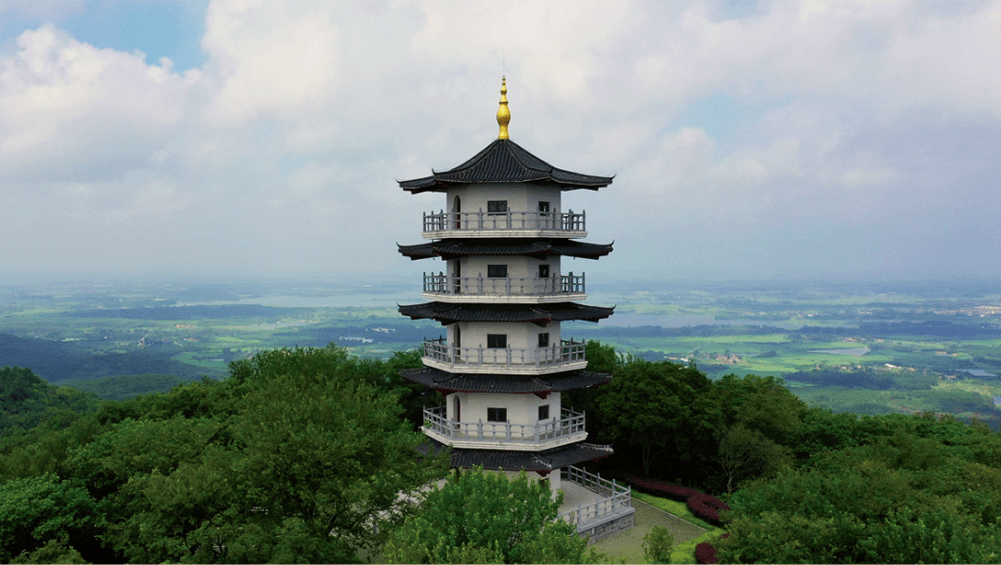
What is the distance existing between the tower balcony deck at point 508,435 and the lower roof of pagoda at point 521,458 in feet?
0.81

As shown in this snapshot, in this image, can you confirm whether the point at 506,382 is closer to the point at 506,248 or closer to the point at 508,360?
the point at 508,360

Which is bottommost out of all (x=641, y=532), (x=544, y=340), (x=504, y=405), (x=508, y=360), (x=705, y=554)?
(x=641, y=532)

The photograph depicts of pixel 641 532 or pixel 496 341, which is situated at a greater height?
pixel 496 341

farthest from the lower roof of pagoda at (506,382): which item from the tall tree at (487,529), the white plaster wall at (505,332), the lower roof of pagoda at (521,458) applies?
the tall tree at (487,529)

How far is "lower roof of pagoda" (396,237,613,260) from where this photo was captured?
28.6 metres

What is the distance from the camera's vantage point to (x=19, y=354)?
189m

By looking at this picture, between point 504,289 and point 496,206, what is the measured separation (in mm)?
3859

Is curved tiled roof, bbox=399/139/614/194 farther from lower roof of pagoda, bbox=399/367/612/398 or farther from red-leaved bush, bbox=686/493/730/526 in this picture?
red-leaved bush, bbox=686/493/730/526

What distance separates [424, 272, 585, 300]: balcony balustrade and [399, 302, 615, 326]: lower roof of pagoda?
611mm

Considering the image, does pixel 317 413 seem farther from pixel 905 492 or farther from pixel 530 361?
pixel 905 492

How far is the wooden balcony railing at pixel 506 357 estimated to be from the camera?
96.5 feet

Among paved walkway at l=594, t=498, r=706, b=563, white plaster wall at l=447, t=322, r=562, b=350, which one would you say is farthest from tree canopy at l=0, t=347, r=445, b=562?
paved walkway at l=594, t=498, r=706, b=563

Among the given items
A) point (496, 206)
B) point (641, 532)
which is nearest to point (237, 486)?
point (496, 206)

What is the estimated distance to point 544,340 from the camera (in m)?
31.0
